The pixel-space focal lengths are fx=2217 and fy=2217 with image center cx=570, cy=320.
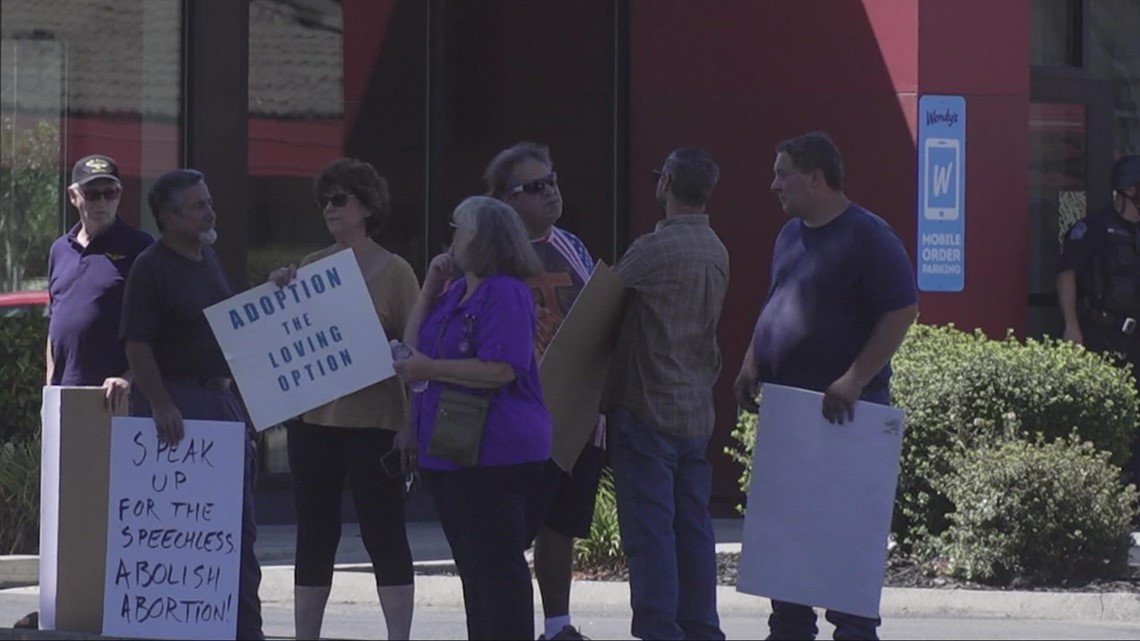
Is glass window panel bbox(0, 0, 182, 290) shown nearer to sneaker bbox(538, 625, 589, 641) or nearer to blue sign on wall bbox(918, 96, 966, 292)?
blue sign on wall bbox(918, 96, 966, 292)

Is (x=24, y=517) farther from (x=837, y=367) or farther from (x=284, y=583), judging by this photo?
(x=837, y=367)

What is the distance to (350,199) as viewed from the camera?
816 cm

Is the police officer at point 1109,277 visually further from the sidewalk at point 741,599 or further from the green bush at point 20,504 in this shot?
the green bush at point 20,504

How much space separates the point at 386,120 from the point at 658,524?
6689 millimetres

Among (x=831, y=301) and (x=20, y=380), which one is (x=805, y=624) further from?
→ (x=20, y=380)

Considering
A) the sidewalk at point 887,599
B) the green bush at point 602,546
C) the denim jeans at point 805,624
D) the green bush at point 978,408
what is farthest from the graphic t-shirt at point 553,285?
the green bush at point 978,408

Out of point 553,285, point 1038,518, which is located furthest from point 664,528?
point 1038,518

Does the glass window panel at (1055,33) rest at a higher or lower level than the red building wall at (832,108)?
higher

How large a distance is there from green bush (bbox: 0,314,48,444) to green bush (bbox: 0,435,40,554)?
628 millimetres

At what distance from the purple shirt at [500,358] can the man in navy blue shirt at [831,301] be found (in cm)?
101

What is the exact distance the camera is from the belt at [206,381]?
8.12 meters

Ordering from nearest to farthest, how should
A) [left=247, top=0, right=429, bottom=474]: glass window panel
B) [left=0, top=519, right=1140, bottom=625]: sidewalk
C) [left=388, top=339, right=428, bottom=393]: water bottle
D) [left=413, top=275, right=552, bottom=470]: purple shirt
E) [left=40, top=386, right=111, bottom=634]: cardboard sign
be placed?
[left=413, top=275, right=552, bottom=470]: purple shirt → [left=388, top=339, right=428, bottom=393]: water bottle → [left=40, top=386, right=111, bottom=634]: cardboard sign → [left=0, top=519, right=1140, bottom=625]: sidewalk → [left=247, top=0, right=429, bottom=474]: glass window panel

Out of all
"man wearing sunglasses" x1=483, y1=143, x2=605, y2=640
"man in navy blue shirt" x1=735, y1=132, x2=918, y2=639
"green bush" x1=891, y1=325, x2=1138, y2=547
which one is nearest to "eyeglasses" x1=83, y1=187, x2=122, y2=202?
"man wearing sunglasses" x1=483, y1=143, x2=605, y2=640

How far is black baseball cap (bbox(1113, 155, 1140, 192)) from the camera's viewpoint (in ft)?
41.8
